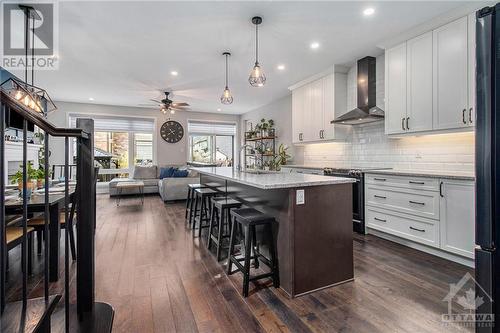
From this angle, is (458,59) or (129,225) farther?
(129,225)

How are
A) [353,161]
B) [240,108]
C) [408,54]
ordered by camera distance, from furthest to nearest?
[240,108] < [353,161] < [408,54]

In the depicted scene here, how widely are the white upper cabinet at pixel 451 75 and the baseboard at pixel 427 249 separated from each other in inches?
56.1

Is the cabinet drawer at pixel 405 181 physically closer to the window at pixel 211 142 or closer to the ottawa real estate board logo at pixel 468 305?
the ottawa real estate board logo at pixel 468 305

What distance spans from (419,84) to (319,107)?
1.86 m

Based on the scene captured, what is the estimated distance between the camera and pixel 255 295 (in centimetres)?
208

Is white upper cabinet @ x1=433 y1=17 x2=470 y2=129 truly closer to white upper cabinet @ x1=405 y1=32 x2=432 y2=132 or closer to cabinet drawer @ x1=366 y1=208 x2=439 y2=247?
white upper cabinet @ x1=405 y1=32 x2=432 y2=132

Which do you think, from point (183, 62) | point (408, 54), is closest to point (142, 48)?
point (183, 62)

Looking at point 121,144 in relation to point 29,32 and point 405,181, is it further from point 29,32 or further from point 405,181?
point 405,181

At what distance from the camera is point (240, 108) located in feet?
27.0

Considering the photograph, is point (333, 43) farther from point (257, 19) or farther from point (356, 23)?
point (257, 19)

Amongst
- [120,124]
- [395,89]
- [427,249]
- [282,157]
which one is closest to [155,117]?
[120,124]

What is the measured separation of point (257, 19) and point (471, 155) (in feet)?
9.80

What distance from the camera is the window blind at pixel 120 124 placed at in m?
7.54

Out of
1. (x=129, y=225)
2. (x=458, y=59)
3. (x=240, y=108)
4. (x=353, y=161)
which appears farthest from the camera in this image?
(x=240, y=108)
